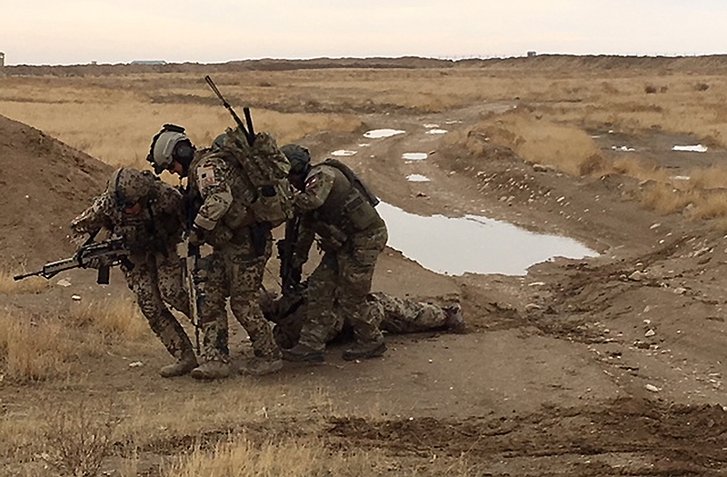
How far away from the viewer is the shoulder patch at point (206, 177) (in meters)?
6.15

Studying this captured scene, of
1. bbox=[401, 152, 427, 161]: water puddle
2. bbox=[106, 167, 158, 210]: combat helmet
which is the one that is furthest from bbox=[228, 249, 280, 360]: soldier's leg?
bbox=[401, 152, 427, 161]: water puddle

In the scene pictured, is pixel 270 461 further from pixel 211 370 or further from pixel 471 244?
pixel 471 244

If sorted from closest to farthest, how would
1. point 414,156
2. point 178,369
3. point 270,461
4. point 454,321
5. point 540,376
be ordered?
point 270,461, point 178,369, point 540,376, point 454,321, point 414,156

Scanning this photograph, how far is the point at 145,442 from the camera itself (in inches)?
192

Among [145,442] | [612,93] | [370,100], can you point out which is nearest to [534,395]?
[145,442]

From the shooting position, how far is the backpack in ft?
20.6

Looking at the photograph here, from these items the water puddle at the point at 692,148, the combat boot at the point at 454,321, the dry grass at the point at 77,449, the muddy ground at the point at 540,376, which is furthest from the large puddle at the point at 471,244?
the water puddle at the point at 692,148

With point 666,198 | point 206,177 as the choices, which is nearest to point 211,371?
point 206,177

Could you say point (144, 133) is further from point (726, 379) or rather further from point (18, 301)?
point (726, 379)

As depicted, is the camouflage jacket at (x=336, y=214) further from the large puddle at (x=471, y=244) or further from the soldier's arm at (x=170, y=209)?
the large puddle at (x=471, y=244)

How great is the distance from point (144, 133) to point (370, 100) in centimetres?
2160

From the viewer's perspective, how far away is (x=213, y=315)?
6656 mm

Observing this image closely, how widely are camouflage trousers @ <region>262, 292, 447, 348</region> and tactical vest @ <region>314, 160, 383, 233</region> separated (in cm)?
66

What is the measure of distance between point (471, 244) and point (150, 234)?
8.03 metres
